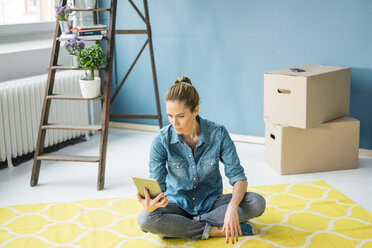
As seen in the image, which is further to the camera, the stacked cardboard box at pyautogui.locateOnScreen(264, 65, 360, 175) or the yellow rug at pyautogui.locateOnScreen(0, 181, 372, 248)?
the stacked cardboard box at pyautogui.locateOnScreen(264, 65, 360, 175)

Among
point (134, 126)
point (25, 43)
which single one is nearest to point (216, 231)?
point (134, 126)

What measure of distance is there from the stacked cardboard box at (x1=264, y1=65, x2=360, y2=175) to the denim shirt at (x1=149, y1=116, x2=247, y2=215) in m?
1.06

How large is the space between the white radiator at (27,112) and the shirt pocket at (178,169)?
1.71 meters

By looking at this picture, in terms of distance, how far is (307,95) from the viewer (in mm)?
3150

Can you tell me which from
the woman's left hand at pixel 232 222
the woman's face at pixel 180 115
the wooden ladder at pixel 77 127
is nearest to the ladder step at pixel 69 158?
the wooden ladder at pixel 77 127

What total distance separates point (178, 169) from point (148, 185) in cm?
26

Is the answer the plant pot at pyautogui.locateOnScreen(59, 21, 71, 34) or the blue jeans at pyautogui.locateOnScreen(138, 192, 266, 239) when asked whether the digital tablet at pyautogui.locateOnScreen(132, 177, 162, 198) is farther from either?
the plant pot at pyautogui.locateOnScreen(59, 21, 71, 34)

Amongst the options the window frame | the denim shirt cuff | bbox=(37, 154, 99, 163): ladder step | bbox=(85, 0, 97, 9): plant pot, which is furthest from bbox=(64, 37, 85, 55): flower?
the denim shirt cuff

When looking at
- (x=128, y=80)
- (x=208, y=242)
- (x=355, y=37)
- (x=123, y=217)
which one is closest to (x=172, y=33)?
(x=128, y=80)

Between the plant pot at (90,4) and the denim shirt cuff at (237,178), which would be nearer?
the denim shirt cuff at (237,178)

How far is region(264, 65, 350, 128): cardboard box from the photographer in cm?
317

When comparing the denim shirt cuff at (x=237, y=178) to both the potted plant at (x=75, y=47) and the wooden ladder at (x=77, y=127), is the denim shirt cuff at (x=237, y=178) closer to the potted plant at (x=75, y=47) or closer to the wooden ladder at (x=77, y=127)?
the wooden ladder at (x=77, y=127)

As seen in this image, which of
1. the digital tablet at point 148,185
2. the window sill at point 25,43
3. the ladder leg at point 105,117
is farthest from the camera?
the window sill at point 25,43

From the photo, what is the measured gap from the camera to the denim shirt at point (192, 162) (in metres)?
2.26
